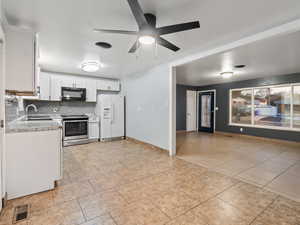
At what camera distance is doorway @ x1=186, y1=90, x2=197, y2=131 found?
7379 mm

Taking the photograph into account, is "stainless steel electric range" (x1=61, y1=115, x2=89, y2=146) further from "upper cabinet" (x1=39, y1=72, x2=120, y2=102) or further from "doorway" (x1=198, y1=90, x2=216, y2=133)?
"doorway" (x1=198, y1=90, x2=216, y2=133)

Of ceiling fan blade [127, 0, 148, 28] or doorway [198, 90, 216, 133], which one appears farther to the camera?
doorway [198, 90, 216, 133]

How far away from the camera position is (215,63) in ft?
12.4

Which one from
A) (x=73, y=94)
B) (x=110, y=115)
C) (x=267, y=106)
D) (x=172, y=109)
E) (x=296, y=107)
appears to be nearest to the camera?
(x=172, y=109)

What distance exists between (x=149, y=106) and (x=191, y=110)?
147 inches

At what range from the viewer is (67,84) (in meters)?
4.84

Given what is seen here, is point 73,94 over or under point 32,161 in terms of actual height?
over

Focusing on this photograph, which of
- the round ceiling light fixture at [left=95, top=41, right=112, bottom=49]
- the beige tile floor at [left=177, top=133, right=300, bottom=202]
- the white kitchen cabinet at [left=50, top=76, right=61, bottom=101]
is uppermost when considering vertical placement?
the round ceiling light fixture at [left=95, top=41, right=112, bottom=49]

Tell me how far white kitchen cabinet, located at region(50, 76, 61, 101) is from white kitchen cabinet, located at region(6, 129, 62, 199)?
122 inches

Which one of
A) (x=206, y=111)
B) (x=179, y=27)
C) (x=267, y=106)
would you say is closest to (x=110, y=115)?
(x=179, y=27)

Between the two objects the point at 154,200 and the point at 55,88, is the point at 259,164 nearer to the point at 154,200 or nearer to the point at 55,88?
the point at 154,200

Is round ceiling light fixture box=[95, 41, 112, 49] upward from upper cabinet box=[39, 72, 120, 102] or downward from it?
upward

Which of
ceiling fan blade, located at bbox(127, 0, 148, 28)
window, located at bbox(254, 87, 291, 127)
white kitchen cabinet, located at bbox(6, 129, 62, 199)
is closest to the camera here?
ceiling fan blade, located at bbox(127, 0, 148, 28)

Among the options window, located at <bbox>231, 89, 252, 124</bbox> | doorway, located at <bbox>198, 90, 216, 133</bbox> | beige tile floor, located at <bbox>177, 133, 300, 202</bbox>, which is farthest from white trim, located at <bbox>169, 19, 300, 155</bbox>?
doorway, located at <bbox>198, 90, 216, 133</bbox>
